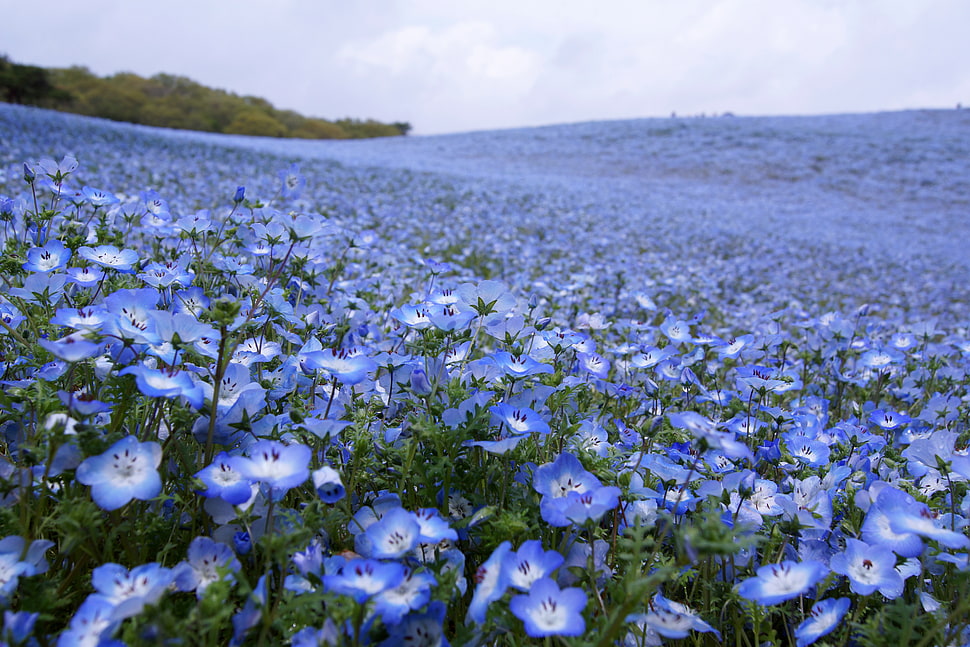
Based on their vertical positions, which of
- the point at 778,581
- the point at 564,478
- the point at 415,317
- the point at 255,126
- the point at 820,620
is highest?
the point at 255,126

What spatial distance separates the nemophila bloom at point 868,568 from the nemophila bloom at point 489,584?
2.39 ft

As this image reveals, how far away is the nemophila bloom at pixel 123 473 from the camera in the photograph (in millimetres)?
976

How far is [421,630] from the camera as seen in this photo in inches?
39.3

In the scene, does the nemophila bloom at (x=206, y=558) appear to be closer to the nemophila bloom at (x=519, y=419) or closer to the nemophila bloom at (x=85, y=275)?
the nemophila bloom at (x=519, y=419)

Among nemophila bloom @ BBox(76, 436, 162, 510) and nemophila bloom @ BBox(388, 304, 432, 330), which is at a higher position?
nemophila bloom @ BBox(388, 304, 432, 330)

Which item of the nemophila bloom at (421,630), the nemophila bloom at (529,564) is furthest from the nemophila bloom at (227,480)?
the nemophila bloom at (529,564)

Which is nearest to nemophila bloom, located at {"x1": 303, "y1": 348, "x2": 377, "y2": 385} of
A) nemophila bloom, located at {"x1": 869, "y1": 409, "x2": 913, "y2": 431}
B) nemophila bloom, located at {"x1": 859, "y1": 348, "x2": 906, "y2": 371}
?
nemophila bloom, located at {"x1": 869, "y1": 409, "x2": 913, "y2": 431}

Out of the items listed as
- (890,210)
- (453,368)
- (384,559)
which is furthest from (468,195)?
(890,210)

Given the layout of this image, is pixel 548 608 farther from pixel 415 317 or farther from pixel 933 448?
pixel 933 448

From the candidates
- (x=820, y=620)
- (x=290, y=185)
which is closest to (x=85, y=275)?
(x=290, y=185)

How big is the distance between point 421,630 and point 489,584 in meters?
0.14

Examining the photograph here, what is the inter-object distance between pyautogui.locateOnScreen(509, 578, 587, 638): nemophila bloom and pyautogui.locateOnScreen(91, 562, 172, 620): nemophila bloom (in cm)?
55

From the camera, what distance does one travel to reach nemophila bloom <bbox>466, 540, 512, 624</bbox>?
3.22ft

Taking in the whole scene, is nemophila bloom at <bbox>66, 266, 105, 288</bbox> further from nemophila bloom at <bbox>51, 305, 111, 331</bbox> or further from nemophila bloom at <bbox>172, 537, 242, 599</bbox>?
nemophila bloom at <bbox>172, 537, 242, 599</bbox>
